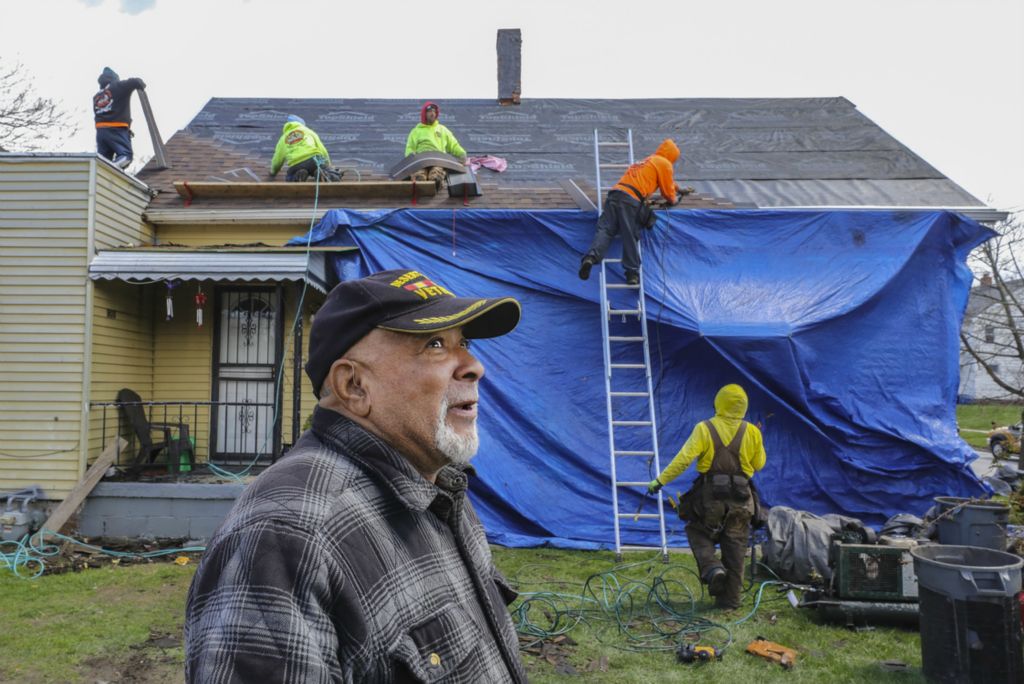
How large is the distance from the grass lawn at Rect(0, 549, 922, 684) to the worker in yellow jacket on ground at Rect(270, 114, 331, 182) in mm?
5088

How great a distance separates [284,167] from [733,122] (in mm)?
7327

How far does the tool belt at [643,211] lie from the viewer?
7.76 meters

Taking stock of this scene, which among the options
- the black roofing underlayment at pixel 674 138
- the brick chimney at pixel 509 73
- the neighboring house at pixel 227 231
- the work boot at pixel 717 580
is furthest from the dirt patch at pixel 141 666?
the brick chimney at pixel 509 73

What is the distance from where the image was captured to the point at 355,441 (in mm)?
1377

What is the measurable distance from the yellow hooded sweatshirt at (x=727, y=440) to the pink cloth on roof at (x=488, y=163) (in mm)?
5785

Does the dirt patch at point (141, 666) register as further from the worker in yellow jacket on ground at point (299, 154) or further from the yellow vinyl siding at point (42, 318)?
the worker in yellow jacket on ground at point (299, 154)

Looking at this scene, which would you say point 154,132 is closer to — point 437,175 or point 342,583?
point 437,175

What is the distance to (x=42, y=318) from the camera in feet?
26.2

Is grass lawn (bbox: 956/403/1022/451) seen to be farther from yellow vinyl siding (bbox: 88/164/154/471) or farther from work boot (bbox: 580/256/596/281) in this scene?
yellow vinyl siding (bbox: 88/164/154/471)

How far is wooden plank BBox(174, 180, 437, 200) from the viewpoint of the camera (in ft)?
29.7

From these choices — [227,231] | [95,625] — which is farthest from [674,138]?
[95,625]

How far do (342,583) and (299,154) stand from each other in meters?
9.00

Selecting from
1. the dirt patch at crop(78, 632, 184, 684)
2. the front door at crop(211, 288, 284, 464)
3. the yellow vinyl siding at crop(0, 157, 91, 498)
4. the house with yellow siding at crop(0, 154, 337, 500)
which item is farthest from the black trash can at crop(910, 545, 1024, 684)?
the yellow vinyl siding at crop(0, 157, 91, 498)

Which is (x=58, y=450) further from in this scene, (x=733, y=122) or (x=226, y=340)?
(x=733, y=122)
